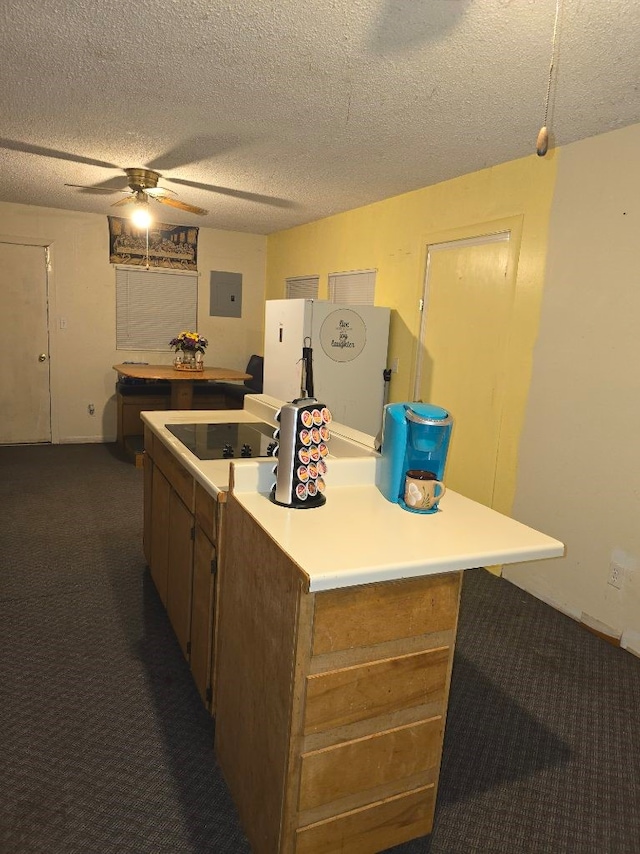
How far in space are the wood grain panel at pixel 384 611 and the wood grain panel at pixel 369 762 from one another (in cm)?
26

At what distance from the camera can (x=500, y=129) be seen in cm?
285

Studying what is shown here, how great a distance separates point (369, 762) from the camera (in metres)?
1.43

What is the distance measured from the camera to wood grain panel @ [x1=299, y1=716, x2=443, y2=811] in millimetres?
1356

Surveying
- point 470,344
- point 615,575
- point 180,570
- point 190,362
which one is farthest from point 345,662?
point 190,362

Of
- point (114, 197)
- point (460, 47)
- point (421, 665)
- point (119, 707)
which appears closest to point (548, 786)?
point (421, 665)

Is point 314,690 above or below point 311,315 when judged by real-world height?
below

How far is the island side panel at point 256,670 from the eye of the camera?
1348 mm

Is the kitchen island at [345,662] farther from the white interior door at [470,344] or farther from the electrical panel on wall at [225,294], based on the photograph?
the electrical panel on wall at [225,294]

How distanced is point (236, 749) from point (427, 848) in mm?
608

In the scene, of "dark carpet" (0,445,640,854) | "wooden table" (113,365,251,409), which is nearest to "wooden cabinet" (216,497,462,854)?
"dark carpet" (0,445,640,854)

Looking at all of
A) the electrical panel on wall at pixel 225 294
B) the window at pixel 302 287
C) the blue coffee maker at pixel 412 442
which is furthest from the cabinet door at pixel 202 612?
the electrical panel on wall at pixel 225 294

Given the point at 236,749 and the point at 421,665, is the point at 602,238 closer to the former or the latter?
the point at 421,665

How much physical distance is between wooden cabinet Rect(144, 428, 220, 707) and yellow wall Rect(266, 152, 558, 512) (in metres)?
2.00

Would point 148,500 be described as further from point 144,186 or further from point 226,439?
point 144,186
